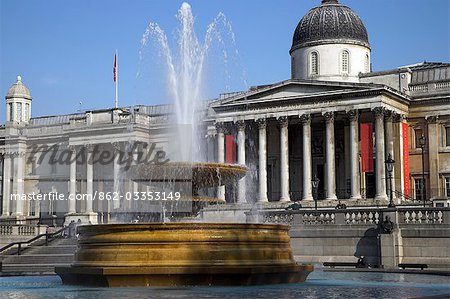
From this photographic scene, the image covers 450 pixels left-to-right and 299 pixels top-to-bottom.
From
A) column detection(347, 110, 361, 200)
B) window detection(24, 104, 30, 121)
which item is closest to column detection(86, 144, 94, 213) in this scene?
window detection(24, 104, 30, 121)

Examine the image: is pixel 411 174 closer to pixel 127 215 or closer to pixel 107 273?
pixel 127 215

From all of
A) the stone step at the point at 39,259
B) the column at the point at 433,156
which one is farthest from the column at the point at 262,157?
the stone step at the point at 39,259

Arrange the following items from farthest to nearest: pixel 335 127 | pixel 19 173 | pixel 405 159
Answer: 1. pixel 19 173
2. pixel 335 127
3. pixel 405 159

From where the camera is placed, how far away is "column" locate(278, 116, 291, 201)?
2447 inches

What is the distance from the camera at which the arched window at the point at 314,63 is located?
67.2 meters

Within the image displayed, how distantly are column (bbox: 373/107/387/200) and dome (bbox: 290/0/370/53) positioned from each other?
10147mm

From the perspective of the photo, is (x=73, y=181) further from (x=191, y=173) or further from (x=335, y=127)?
(x=191, y=173)

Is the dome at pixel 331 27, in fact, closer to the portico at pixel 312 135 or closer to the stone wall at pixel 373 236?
the portico at pixel 312 135

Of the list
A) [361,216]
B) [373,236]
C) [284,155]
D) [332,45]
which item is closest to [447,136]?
[332,45]

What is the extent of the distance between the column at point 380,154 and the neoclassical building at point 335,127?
0.24 feet

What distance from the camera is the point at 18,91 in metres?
87.7

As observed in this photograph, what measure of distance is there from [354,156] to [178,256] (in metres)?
43.4

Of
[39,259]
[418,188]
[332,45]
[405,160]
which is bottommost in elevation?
[39,259]

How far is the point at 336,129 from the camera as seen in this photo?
6675 cm
